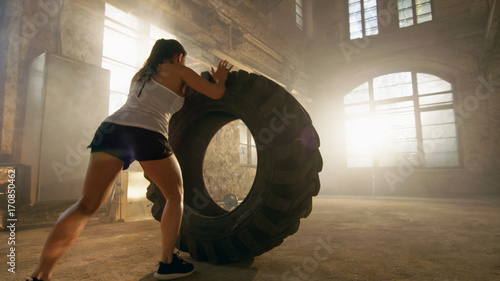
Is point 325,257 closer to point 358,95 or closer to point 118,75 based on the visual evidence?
point 118,75

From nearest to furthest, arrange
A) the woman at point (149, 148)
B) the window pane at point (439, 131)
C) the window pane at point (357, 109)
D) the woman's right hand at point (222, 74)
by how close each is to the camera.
Result: the woman at point (149, 148) < the woman's right hand at point (222, 74) < the window pane at point (439, 131) < the window pane at point (357, 109)

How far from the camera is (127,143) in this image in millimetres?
1244

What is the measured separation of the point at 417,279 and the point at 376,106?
382 inches

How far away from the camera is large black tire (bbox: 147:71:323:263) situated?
1413mm

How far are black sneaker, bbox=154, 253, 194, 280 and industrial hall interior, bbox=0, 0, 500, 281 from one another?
39mm

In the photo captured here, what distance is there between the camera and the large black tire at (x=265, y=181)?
1413 millimetres

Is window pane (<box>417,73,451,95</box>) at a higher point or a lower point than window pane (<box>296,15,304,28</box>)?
lower

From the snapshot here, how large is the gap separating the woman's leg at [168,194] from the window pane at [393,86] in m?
10.1

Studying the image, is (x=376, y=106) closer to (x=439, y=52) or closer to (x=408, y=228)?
(x=439, y=52)

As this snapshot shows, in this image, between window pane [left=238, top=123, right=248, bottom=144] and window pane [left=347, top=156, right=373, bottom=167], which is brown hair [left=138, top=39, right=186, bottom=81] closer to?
window pane [left=238, top=123, right=248, bottom=144]

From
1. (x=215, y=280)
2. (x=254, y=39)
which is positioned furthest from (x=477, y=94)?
(x=215, y=280)

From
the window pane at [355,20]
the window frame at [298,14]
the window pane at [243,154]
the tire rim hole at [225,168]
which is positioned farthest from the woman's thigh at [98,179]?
the window pane at [355,20]

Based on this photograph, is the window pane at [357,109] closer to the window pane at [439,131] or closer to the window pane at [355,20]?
the window pane at [439,131]

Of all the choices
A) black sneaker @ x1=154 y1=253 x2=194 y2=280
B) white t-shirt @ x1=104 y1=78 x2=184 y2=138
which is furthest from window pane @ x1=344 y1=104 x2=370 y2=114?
black sneaker @ x1=154 y1=253 x2=194 y2=280
